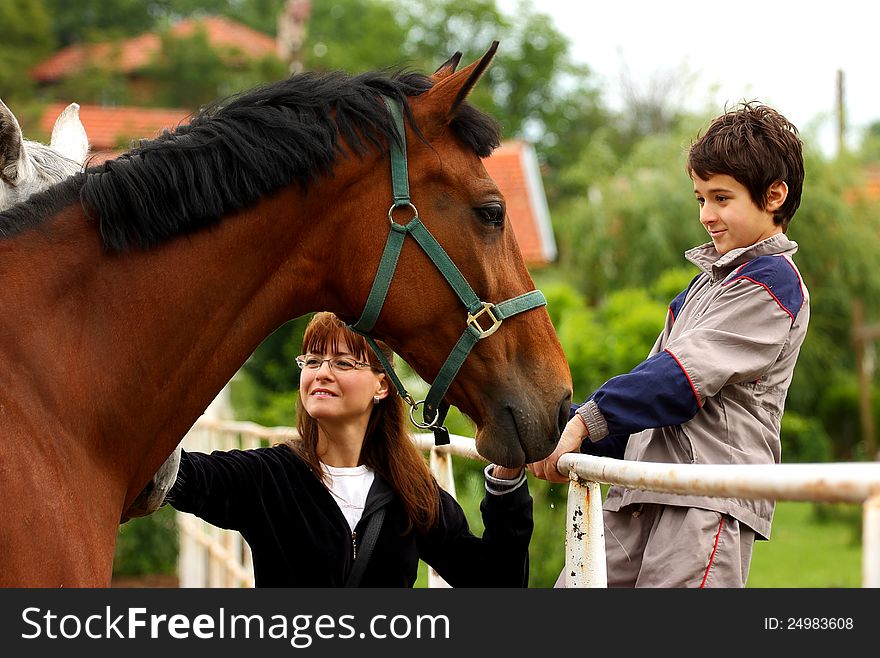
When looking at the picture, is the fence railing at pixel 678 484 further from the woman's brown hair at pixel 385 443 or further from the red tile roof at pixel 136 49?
the red tile roof at pixel 136 49

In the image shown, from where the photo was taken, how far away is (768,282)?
249 cm

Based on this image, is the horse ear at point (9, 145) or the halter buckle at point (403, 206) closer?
the horse ear at point (9, 145)

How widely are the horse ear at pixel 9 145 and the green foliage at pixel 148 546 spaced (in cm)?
893

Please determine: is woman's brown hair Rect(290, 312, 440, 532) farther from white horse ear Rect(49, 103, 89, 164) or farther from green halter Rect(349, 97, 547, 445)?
white horse ear Rect(49, 103, 89, 164)

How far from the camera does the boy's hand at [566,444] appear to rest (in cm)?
250

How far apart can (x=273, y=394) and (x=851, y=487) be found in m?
10.8

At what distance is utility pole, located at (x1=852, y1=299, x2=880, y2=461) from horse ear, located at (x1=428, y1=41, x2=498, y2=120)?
17121mm

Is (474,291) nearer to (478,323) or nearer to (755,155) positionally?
(478,323)

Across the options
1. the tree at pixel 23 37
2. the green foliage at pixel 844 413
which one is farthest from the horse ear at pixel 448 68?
the tree at pixel 23 37

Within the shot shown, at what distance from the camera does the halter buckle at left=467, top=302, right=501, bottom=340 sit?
253 centimetres

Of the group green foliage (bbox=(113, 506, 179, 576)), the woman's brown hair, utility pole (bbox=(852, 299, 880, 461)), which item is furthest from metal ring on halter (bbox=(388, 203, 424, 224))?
utility pole (bbox=(852, 299, 880, 461))
